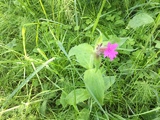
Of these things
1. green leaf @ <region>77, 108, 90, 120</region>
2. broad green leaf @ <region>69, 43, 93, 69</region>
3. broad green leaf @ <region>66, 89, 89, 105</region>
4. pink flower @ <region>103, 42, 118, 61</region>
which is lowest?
Result: green leaf @ <region>77, 108, 90, 120</region>

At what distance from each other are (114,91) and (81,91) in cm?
15

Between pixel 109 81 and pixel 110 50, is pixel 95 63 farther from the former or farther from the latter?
pixel 109 81

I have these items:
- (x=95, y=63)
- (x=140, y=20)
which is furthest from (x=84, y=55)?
(x=140, y=20)

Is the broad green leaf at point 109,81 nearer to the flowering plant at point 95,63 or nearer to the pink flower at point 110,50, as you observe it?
the flowering plant at point 95,63

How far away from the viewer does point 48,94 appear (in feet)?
4.28

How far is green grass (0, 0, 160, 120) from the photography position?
1.19 m

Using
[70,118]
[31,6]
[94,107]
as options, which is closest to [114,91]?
[94,107]

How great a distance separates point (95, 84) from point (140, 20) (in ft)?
1.61

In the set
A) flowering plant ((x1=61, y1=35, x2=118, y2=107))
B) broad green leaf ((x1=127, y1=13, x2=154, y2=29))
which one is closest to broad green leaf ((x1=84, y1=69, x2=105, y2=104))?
flowering plant ((x1=61, y1=35, x2=118, y2=107))

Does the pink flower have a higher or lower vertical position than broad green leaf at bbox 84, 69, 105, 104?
higher

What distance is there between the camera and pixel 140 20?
4.37ft

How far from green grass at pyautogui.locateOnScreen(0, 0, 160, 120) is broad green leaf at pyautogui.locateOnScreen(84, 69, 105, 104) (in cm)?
8

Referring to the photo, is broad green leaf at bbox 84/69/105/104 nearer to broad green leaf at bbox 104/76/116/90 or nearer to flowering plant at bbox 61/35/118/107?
flowering plant at bbox 61/35/118/107

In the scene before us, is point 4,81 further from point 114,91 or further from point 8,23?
point 114,91
